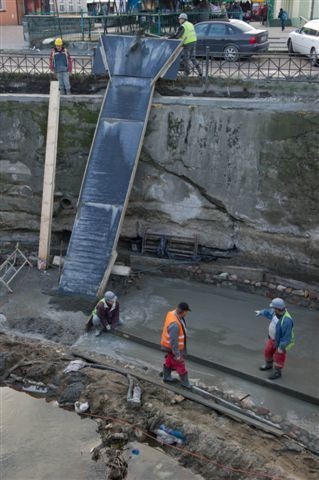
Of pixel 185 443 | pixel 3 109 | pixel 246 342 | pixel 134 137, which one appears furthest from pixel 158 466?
pixel 3 109

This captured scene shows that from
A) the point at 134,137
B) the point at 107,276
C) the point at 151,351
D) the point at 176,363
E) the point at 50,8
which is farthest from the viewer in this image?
the point at 50,8

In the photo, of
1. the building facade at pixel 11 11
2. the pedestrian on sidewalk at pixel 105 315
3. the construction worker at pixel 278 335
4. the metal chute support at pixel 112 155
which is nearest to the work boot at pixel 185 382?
the construction worker at pixel 278 335

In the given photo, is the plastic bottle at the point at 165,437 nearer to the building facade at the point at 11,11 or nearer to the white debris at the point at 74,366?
the white debris at the point at 74,366

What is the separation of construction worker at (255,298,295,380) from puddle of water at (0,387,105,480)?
2.92 metres

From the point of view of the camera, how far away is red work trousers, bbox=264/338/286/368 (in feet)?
27.0

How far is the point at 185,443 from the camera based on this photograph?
7715mm

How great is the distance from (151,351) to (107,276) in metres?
2.02

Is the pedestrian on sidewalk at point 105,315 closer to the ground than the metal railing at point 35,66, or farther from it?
closer to the ground

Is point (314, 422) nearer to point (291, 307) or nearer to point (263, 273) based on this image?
point (291, 307)

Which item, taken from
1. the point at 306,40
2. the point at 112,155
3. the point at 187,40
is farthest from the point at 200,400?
the point at 306,40

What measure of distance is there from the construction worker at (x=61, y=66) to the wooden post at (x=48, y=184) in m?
1.19

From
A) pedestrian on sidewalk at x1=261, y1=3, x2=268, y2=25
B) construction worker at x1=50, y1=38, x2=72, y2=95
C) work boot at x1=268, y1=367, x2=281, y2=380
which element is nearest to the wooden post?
construction worker at x1=50, y1=38, x2=72, y2=95

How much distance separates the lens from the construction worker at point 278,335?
7973 mm

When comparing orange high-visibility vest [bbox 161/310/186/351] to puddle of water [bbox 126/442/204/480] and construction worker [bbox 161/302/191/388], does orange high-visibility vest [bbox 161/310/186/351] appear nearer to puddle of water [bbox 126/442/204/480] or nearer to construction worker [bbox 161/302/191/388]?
construction worker [bbox 161/302/191/388]
